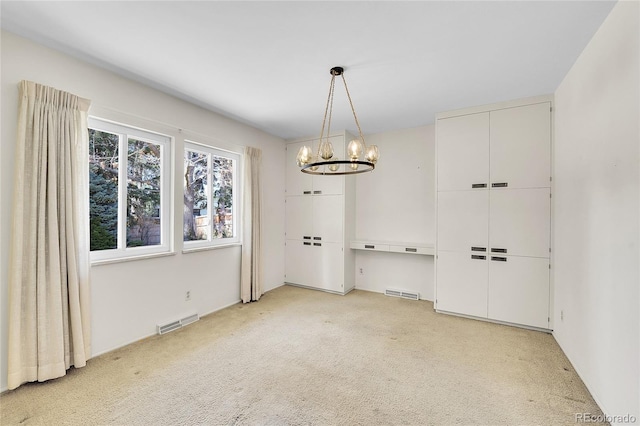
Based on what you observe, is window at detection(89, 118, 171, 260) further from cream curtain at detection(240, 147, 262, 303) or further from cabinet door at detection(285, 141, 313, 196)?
cabinet door at detection(285, 141, 313, 196)

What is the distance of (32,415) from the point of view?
1.86 metres

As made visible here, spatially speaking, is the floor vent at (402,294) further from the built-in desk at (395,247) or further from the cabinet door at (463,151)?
the cabinet door at (463,151)

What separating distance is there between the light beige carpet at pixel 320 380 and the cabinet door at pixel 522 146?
73.1 inches

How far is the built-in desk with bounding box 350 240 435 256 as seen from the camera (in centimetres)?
414

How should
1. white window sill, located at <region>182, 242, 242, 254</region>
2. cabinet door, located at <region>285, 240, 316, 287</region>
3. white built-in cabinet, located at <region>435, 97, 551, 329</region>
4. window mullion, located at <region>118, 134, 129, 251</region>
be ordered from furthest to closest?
cabinet door, located at <region>285, 240, 316, 287</region>
white window sill, located at <region>182, 242, 242, 254</region>
white built-in cabinet, located at <region>435, 97, 551, 329</region>
window mullion, located at <region>118, 134, 129, 251</region>

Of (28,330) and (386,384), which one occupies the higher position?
(28,330)

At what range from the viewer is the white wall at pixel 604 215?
1658mm

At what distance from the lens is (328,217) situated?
15.7ft

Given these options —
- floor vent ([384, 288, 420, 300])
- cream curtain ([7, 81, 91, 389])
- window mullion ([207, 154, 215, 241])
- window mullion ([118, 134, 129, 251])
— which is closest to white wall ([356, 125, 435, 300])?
floor vent ([384, 288, 420, 300])

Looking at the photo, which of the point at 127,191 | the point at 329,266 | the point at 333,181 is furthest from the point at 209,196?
the point at 329,266

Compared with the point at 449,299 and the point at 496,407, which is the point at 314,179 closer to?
the point at 449,299

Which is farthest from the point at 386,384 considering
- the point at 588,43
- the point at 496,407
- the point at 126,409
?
the point at 588,43

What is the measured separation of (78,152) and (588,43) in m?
4.47

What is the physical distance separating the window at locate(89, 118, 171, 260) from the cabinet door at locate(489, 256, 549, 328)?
4157mm
